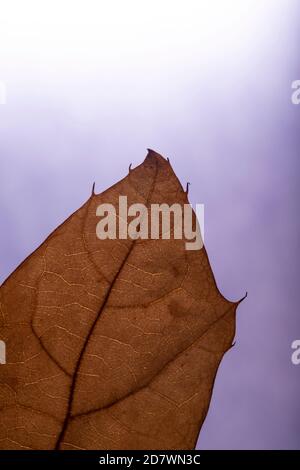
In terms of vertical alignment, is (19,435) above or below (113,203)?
below

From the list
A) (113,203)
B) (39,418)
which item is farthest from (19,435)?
(113,203)

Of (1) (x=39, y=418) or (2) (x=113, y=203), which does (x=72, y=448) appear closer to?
(1) (x=39, y=418)

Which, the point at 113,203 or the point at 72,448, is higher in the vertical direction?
the point at 113,203

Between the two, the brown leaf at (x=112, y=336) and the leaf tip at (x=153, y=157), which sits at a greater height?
the leaf tip at (x=153, y=157)

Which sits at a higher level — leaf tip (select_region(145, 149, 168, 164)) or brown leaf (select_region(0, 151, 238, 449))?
leaf tip (select_region(145, 149, 168, 164))

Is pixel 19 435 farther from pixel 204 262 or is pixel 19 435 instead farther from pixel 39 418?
pixel 204 262
